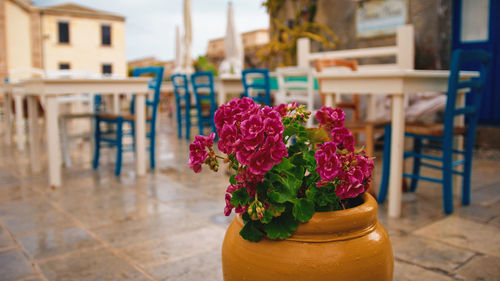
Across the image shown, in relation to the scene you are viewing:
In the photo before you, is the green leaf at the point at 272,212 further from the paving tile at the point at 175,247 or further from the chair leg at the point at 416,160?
the chair leg at the point at 416,160

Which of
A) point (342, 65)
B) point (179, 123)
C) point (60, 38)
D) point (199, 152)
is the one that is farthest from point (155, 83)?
point (60, 38)

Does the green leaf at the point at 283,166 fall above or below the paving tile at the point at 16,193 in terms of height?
above

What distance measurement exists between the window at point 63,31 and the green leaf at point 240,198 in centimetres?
2621

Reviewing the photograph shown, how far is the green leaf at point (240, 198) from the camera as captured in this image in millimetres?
1073

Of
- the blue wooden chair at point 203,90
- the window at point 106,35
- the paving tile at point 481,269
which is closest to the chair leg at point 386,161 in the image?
the paving tile at point 481,269

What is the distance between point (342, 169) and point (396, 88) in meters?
1.59

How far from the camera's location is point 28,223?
8.22 feet

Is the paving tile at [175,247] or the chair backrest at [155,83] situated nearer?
the paving tile at [175,247]

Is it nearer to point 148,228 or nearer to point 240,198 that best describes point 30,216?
point 148,228

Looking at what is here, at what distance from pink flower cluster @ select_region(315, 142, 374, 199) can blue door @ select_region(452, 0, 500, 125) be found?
5149mm

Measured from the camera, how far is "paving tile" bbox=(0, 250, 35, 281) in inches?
70.6

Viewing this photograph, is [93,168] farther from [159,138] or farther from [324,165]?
[324,165]

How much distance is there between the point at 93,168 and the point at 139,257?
2.46 metres

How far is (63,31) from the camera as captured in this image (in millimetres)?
24469
